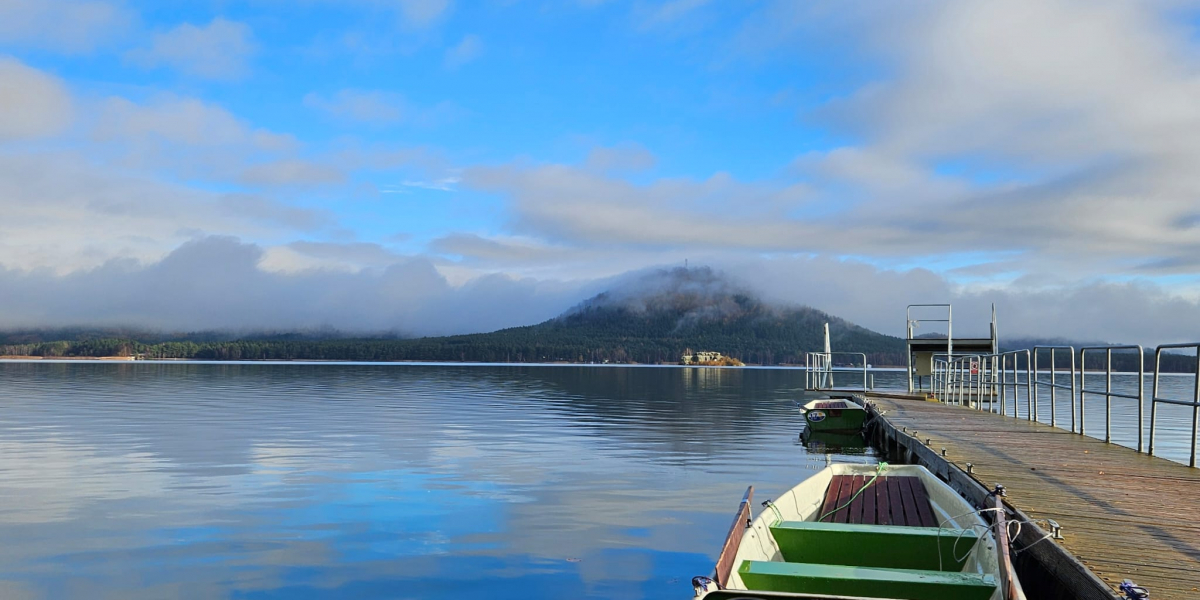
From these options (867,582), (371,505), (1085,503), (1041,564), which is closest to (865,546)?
(1041,564)

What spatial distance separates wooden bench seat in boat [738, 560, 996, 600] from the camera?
648 centimetres

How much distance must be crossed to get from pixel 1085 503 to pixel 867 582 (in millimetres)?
4392

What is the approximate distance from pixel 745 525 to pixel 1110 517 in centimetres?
413

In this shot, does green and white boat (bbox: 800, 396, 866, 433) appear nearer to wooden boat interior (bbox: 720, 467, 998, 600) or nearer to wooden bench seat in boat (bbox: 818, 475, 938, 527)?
wooden boat interior (bbox: 720, 467, 998, 600)

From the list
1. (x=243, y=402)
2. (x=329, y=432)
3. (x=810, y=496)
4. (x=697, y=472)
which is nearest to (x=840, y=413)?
(x=697, y=472)

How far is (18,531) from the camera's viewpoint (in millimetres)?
12297

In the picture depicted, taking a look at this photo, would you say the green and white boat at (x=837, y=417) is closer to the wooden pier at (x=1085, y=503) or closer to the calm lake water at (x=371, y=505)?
the calm lake water at (x=371, y=505)

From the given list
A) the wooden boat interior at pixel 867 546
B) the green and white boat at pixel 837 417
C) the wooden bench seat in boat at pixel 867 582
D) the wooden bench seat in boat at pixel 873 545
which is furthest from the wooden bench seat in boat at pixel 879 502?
the green and white boat at pixel 837 417

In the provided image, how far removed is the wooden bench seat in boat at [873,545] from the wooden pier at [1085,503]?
737mm

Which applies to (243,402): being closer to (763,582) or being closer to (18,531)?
(18,531)

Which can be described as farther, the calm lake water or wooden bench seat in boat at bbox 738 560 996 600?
the calm lake water

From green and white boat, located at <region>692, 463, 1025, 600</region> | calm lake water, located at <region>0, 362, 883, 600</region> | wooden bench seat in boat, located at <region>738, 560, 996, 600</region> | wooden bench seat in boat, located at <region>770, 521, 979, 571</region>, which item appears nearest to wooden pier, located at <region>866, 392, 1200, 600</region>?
A: green and white boat, located at <region>692, 463, 1025, 600</region>

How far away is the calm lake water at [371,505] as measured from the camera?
10.1 metres

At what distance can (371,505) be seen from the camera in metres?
14.6
